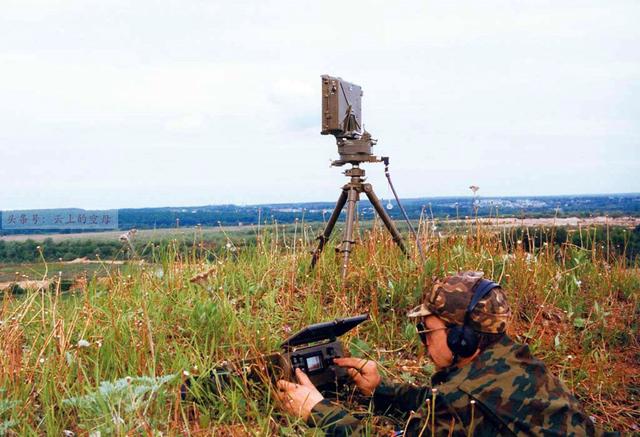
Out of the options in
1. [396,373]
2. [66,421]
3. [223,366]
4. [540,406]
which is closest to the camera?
[540,406]

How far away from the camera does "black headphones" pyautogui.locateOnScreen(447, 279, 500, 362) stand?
3.05m

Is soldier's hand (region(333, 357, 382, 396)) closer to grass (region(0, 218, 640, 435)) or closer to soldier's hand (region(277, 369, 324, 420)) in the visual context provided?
soldier's hand (region(277, 369, 324, 420))

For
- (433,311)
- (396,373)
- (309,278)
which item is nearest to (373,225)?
(309,278)

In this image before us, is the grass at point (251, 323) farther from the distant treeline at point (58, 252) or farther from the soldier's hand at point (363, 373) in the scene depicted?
the soldier's hand at point (363, 373)

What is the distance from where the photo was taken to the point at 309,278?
20.0ft

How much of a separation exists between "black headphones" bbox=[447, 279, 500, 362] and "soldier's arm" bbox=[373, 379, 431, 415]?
74cm

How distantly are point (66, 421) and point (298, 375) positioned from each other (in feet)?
4.35

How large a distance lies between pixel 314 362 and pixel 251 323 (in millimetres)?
1106

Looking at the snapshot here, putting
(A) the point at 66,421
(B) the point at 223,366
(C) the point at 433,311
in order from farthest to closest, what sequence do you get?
(B) the point at 223,366 < (A) the point at 66,421 < (C) the point at 433,311

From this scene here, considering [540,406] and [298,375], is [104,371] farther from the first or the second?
[540,406]

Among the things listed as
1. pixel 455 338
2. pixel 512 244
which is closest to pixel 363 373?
pixel 455 338

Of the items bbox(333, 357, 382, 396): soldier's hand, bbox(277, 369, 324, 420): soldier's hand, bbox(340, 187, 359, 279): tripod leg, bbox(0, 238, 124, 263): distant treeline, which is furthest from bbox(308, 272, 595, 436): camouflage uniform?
bbox(0, 238, 124, 263): distant treeline

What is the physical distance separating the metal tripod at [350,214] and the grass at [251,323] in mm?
183

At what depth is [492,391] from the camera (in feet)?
9.73
